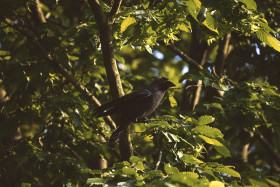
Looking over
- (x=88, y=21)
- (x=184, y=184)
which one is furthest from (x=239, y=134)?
(x=184, y=184)

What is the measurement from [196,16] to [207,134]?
111 centimetres

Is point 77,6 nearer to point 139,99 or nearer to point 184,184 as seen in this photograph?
point 139,99

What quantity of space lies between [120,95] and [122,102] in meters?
0.09

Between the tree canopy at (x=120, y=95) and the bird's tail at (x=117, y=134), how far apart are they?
0.09m

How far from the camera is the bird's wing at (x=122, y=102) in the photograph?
12.1 feet

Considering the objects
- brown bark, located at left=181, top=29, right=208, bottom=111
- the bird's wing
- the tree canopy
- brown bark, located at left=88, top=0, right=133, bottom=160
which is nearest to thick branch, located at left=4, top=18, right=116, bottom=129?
the tree canopy

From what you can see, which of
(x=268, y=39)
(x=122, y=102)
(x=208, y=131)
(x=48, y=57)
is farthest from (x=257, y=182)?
(x=48, y=57)

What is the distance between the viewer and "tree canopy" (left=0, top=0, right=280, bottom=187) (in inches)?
119

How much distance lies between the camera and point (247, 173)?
3947 millimetres

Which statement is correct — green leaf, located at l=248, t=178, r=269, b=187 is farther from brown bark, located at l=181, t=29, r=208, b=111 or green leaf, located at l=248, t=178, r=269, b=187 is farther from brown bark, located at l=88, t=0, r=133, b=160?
brown bark, located at l=181, t=29, r=208, b=111

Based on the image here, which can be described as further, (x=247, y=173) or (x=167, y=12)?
(x=247, y=173)

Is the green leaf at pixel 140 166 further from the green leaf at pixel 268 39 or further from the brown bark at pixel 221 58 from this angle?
the brown bark at pixel 221 58

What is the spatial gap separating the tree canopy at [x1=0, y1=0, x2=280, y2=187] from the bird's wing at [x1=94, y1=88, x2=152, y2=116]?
0.12 meters

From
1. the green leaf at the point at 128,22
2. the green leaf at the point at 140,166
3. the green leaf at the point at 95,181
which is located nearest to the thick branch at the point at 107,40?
the green leaf at the point at 128,22
